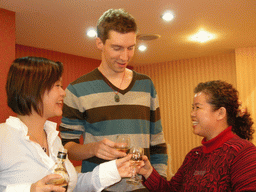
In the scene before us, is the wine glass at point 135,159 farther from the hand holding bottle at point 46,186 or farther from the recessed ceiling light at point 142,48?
the recessed ceiling light at point 142,48

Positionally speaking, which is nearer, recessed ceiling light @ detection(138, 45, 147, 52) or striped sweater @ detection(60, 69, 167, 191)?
striped sweater @ detection(60, 69, 167, 191)

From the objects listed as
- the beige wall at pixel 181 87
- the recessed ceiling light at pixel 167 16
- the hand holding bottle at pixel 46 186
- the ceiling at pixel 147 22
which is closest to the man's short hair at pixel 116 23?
the hand holding bottle at pixel 46 186

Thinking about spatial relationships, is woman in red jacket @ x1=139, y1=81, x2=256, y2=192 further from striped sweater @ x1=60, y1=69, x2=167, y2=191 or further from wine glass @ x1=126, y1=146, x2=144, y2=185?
striped sweater @ x1=60, y1=69, x2=167, y2=191

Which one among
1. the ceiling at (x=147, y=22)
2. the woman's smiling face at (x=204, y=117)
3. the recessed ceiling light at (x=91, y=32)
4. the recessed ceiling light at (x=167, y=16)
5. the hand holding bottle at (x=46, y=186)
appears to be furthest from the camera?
the recessed ceiling light at (x=91, y=32)

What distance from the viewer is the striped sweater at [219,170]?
153 centimetres

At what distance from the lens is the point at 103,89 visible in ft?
5.22

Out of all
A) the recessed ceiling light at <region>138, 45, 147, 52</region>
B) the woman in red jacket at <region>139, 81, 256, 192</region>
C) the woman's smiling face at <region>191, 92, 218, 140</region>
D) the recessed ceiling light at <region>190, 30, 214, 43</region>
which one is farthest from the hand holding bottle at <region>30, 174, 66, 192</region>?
the recessed ceiling light at <region>138, 45, 147, 52</region>

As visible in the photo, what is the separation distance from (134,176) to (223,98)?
3.08ft

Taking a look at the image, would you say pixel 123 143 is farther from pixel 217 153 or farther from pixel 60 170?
pixel 217 153

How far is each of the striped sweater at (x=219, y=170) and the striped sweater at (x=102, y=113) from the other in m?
0.38

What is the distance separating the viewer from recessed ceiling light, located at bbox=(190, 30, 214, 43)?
16.9 ft

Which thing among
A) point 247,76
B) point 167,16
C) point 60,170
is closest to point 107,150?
point 60,170

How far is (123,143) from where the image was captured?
1.35 m

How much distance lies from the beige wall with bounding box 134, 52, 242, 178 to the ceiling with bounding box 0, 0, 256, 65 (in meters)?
1.01
